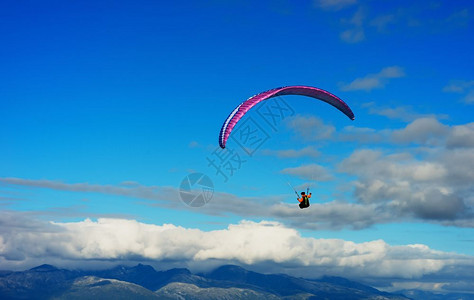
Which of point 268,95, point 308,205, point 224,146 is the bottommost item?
point 308,205

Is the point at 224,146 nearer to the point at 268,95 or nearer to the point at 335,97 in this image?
the point at 268,95

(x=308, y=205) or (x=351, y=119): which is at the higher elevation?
(x=351, y=119)

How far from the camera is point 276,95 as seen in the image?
61.8 meters

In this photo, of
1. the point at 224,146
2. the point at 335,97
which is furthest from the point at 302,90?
the point at 224,146

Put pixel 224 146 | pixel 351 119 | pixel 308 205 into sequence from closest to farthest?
1. pixel 224 146
2. pixel 308 205
3. pixel 351 119

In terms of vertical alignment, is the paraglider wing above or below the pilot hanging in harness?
above

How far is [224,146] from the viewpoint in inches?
2228

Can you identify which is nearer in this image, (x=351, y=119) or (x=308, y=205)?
(x=308, y=205)

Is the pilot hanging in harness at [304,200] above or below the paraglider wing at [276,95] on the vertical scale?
below

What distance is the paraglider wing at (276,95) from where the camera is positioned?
5756 cm

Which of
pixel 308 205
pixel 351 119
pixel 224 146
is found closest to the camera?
pixel 224 146

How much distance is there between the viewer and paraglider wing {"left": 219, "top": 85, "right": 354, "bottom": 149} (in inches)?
2266

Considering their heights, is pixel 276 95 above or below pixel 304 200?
above

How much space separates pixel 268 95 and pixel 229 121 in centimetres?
637
